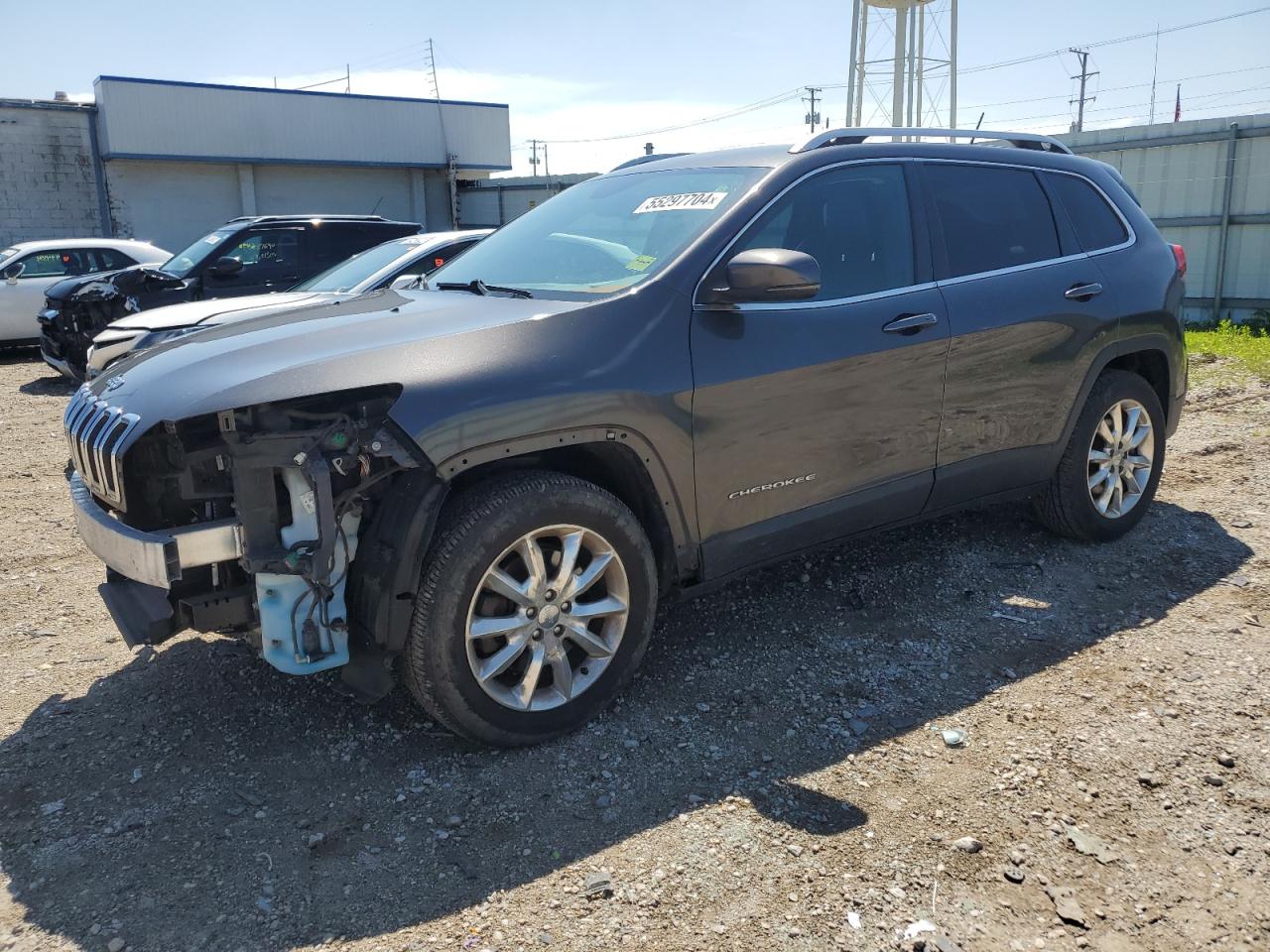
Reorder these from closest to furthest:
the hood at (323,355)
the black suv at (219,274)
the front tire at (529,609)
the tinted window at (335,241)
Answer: the hood at (323,355) < the front tire at (529,609) < the black suv at (219,274) < the tinted window at (335,241)

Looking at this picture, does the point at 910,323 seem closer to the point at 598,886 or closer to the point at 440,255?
the point at 598,886

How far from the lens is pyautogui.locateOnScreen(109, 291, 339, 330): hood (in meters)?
7.32

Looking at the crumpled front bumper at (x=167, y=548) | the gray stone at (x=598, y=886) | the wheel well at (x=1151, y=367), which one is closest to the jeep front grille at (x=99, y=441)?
the crumpled front bumper at (x=167, y=548)

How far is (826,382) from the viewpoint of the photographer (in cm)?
382

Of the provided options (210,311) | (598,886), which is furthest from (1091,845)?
(210,311)

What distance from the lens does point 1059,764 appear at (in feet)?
10.7

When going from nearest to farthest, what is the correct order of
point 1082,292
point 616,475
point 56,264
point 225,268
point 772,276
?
1. point 772,276
2. point 616,475
3. point 1082,292
4. point 225,268
5. point 56,264

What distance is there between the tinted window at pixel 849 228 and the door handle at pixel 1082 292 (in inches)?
38.5

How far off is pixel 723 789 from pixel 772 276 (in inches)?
65.6

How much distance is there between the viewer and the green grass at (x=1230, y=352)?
9.62 m

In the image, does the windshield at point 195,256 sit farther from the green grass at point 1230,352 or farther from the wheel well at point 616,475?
the green grass at point 1230,352

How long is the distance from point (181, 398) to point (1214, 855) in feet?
10.4

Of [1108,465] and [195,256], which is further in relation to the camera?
[195,256]

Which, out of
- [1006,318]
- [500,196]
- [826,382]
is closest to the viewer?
[826,382]
